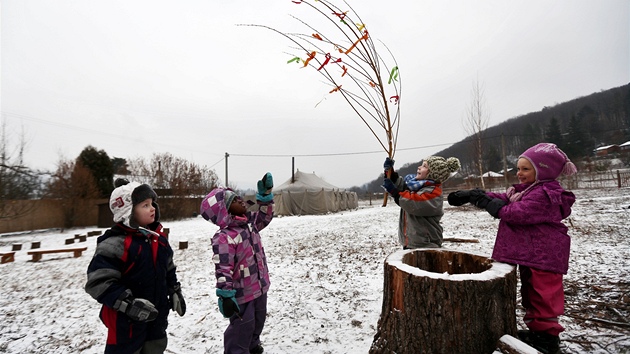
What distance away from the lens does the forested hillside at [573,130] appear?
39.8m

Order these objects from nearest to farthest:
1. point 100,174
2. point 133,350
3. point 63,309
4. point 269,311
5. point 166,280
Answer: point 133,350
point 166,280
point 269,311
point 63,309
point 100,174

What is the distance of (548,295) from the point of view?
204 cm

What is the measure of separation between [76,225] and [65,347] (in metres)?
18.1

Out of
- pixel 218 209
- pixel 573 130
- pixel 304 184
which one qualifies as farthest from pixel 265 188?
pixel 573 130

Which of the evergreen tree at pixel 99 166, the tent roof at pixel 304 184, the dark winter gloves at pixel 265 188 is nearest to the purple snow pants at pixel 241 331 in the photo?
the dark winter gloves at pixel 265 188

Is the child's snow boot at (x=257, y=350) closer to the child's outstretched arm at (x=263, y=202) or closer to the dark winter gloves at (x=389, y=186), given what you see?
the child's outstretched arm at (x=263, y=202)

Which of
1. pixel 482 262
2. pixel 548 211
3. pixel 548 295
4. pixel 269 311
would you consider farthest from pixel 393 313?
pixel 269 311

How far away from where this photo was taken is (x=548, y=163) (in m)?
2.14

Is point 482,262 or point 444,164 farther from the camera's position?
point 444,164

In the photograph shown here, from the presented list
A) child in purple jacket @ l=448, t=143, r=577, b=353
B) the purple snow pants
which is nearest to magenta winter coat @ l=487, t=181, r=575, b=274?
child in purple jacket @ l=448, t=143, r=577, b=353

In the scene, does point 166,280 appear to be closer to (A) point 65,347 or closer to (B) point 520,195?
(A) point 65,347

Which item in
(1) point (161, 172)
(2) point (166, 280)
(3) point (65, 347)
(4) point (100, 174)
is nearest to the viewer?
(2) point (166, 280)

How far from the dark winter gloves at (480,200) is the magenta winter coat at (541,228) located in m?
0.07

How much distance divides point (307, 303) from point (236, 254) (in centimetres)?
193
